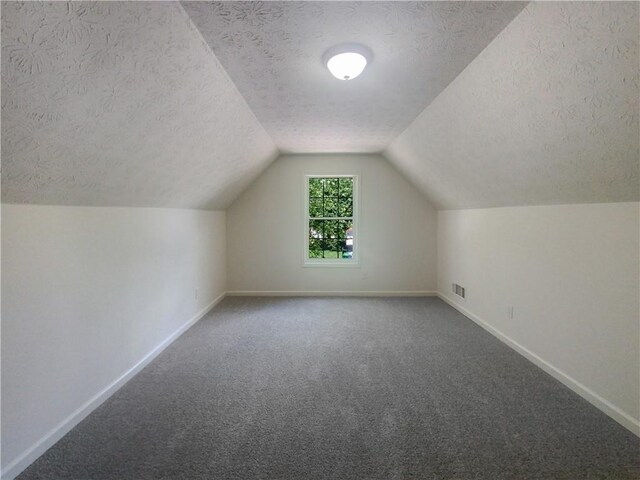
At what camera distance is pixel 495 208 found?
10.3 ft

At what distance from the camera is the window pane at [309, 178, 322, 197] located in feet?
16.1

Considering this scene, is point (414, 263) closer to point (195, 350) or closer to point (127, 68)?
point (195, 350)

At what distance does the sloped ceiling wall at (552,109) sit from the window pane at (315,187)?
2347 millimetres

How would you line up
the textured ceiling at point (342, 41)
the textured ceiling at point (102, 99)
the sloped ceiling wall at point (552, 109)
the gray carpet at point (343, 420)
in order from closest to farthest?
the textured ceiling at point (102, 99), the sloped ceiling wall at point (552, 109), the textured ceiling at point (342, 41), the gray carpet at point (343, 420)

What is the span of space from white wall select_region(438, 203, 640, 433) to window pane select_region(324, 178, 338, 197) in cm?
229

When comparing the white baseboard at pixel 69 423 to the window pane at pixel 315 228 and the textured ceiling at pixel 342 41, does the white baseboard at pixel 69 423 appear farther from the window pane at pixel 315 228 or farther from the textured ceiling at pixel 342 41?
the window pane at pixel 315 228

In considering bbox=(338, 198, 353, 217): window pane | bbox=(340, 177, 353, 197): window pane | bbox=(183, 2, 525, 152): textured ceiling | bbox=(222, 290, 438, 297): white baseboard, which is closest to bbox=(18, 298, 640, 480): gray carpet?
bbox=(222, 290, 438, 297): white baseboard

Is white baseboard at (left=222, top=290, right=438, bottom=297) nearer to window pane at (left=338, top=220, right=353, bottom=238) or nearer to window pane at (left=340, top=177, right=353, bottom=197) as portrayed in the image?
window pane at (left=338, top=220, right=353, bottom=238)

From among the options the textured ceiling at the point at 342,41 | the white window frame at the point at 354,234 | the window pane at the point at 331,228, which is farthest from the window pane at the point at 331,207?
the textured ceiling at the point at 342,41

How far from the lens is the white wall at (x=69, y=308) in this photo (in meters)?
1.46

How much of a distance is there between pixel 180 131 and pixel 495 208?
3.06m

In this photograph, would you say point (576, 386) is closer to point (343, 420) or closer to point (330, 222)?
point (343, 420)

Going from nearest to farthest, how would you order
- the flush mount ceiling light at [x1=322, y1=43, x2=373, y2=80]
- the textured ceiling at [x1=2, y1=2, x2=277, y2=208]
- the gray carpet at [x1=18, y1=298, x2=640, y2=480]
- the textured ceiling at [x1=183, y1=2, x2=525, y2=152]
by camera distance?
the textured ceiling at [x1=2, y1=2, x2=277, y2=208]
the textured ceiling at [x1=183, y1=2, x2=525, y2=152]
the gray carpet at [x1=18, y1=298, x2=640, y2=480]
the flush mount ceiling light at [x1=322, y1=43, x2=373, y2=80]

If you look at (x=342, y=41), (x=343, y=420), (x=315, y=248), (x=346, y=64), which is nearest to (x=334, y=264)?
(x=315, y=248)
